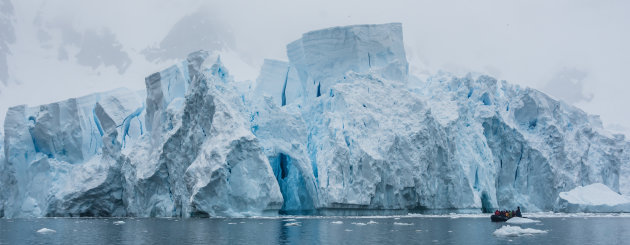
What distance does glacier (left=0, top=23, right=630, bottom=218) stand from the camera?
24688mm

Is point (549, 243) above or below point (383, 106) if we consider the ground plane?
below

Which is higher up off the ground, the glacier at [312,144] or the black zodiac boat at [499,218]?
the glacier at [312,144]

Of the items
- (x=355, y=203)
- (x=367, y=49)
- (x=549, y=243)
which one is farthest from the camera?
(x=367, y=49)

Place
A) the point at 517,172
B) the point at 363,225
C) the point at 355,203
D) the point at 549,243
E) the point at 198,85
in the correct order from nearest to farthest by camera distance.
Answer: the point at 549,243 < the point at 363,225 < the point at 355,203 < the point at 198,85 < the point at 517,172

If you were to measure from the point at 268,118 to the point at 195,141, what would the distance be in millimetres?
3366

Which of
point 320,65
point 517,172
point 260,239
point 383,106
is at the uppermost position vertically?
point 320,65

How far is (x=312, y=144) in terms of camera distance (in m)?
27.6

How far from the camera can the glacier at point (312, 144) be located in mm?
24688

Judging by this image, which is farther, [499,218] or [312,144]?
[312,144]

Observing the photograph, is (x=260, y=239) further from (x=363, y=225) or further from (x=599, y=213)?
(x=599, y=213)

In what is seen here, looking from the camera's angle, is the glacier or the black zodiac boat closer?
the black zodiac boat

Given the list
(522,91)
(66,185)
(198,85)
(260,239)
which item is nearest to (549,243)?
(260,239)

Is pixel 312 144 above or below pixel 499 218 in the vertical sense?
above

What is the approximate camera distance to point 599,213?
2775 centimetres
